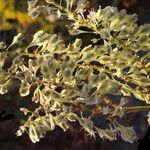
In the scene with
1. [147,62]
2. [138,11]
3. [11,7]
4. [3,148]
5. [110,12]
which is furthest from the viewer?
[138,11]

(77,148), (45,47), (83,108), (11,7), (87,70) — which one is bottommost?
(77,148)

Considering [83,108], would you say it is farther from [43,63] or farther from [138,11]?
[138,11]

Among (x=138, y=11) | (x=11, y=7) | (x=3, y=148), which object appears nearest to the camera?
(x=3, y=148)

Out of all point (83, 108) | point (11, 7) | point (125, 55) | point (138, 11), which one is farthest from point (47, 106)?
point (138, 11)

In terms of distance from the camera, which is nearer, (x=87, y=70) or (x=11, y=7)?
(x=87, y=70)

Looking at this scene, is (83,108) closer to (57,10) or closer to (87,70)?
(87,70)

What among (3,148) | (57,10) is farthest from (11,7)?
(57,10)

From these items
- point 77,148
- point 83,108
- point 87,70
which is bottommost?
point 77,148

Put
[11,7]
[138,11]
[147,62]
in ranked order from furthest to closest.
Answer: [138,11] → [11,7] → [147,62]

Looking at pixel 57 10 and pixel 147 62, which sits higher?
pixel 57 10
